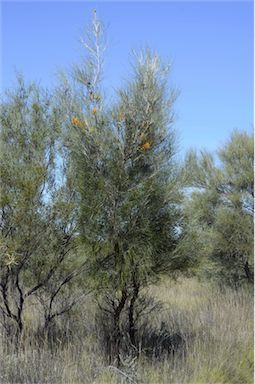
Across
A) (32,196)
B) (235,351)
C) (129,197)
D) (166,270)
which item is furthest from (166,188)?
(235,351)

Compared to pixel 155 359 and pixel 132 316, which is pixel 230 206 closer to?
pixel 132 316

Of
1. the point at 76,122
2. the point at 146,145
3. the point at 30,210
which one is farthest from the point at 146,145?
the point at 30,210

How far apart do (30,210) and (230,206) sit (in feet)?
26.8

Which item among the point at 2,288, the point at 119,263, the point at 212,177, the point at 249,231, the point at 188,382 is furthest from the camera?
the point at 212,177

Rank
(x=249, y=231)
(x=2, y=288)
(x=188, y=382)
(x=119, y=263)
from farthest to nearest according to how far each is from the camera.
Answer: (x=249, y=231) → (x=2, y=288) → (x=119, y=263) → (x=188, y=382)

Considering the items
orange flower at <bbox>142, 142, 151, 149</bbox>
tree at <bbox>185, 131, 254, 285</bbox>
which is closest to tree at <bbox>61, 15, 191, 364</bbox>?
orange flower at <bbox>142, 142, 151, 149</bbox>

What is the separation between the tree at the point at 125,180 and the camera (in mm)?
6781

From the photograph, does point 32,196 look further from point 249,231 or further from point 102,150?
point 249,231

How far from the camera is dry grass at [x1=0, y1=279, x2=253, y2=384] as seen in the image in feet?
19.2

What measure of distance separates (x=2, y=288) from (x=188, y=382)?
2.85m

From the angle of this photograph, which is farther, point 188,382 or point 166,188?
point 166,188

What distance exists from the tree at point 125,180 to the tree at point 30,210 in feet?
1.36

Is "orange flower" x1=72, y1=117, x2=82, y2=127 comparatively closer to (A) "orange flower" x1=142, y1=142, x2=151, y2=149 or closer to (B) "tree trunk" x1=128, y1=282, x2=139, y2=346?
(A) "orange flower" x1=142, y1=142, x2=151, y2=149

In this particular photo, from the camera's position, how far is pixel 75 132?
6953 millimetres
